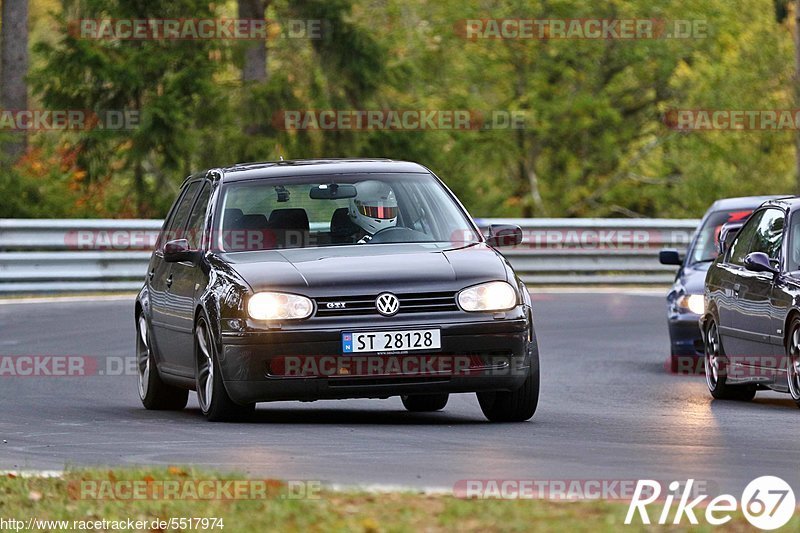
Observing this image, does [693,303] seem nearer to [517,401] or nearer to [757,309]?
[757,309]

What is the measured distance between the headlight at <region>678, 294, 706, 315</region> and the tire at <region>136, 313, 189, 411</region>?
5742mm

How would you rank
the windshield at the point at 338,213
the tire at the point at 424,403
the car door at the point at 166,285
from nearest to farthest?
the windshield at the point at 338,213, the car door at the point at 166,285, the tire at the point at 424,403

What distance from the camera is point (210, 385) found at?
1188 cm

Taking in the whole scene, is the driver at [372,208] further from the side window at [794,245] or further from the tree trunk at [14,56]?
the tree trunk at [14,56]

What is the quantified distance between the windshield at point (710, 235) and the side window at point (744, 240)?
11.8 ft

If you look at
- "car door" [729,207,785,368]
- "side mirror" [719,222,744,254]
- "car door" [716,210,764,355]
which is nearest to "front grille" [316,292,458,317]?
"car door" [729,207,785,368]

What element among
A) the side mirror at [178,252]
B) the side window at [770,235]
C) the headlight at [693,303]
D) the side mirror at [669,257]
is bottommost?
the headlight at [693,303]

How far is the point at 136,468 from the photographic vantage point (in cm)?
911

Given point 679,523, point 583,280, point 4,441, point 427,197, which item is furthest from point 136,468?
point 583,280

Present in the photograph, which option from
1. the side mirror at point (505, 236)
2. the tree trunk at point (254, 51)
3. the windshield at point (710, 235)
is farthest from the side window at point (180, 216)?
the tree trunk at point (254, 51)

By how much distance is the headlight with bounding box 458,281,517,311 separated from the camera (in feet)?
36.9

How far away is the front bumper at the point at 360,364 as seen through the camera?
11180mm

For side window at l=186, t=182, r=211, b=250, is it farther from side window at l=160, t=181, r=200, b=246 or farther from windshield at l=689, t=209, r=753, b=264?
windshield at l=689, t=209, r=753, b=264

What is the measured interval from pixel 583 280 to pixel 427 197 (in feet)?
61.9
